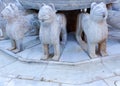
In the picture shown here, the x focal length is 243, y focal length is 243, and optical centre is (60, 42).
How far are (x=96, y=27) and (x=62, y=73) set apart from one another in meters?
0.66

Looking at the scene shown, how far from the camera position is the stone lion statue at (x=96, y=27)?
2.63 m

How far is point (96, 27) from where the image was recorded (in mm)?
2797

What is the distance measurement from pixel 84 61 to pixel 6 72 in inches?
36.5

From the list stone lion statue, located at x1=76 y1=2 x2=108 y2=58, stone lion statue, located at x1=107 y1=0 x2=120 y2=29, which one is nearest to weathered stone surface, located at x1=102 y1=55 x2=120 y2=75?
stone lion statue, located at x1=76 y1=2 x2=108 y2=58

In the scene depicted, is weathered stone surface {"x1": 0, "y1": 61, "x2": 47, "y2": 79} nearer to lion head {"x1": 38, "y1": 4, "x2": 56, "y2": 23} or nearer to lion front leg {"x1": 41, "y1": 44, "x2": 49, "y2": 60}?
lion front leg {"x1": 41, "y1": 44, "x2": 49, "y2": 60}

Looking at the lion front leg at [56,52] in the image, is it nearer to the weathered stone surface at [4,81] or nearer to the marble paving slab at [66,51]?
the marble paving slab at [66,51]

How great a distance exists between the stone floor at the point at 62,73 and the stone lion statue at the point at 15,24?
0.29 meters

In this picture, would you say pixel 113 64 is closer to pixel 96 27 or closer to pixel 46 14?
pixel 96 27

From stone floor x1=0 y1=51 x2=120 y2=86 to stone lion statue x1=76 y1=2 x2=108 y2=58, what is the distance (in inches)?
5.9

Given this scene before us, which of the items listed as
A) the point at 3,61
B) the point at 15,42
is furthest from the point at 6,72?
the point at 15,42

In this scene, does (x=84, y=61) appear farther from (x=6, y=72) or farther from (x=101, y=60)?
(x=6, y=72)

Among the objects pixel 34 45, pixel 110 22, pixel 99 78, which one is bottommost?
pixel 99 78

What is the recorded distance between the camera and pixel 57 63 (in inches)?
Answer: 114

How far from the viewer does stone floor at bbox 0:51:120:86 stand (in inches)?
101
